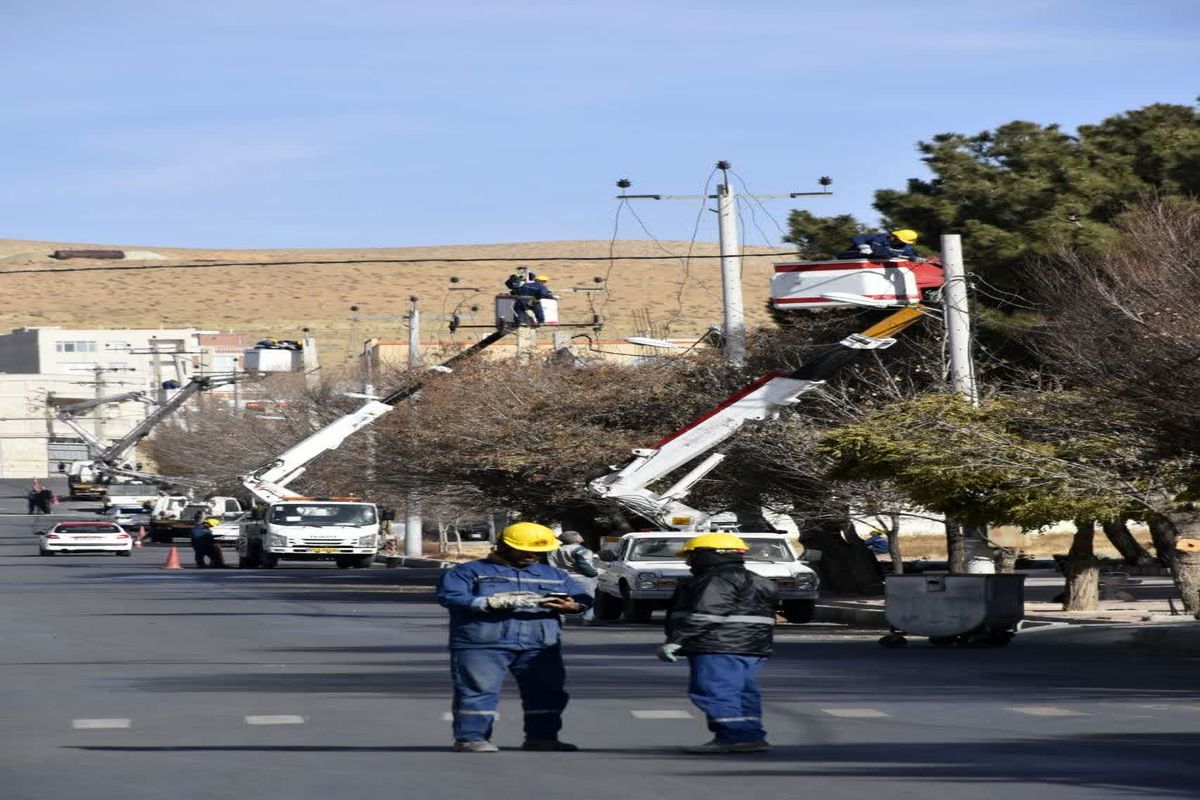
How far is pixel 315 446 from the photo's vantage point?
2104 inches

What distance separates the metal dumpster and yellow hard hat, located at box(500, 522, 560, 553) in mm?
12580

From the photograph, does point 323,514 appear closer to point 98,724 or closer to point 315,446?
point 315,446

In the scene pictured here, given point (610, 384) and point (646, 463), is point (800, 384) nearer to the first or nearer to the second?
point (646, 463)

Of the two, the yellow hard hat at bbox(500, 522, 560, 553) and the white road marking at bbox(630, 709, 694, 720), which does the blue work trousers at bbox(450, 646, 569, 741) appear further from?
the white road marking at bbox(630, 709, 694, 720)

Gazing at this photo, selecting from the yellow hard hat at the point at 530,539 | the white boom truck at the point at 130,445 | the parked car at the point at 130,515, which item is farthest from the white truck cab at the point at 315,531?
the yellow hard hat at the point at 530,539

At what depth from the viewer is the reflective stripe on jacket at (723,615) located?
1288cm

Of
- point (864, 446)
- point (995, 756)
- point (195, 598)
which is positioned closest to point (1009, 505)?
point (864, 446)

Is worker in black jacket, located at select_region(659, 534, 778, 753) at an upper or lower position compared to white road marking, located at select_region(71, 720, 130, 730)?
upper

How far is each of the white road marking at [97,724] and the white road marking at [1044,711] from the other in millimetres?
6477

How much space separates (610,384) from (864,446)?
17173 millimetres

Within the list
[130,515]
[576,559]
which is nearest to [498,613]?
[576,559]

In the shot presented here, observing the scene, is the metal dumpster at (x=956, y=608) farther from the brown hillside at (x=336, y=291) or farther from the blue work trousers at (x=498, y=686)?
the brown hillside at (x=336, y=291)

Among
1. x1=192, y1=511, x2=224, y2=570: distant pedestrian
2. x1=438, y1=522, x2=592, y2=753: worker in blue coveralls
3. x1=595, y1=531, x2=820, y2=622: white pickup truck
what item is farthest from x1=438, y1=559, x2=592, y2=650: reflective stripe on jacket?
x1=192, y1=511, x2=224, y2=570: distant pedestrian

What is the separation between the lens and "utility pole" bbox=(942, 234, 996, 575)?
1107 inches
